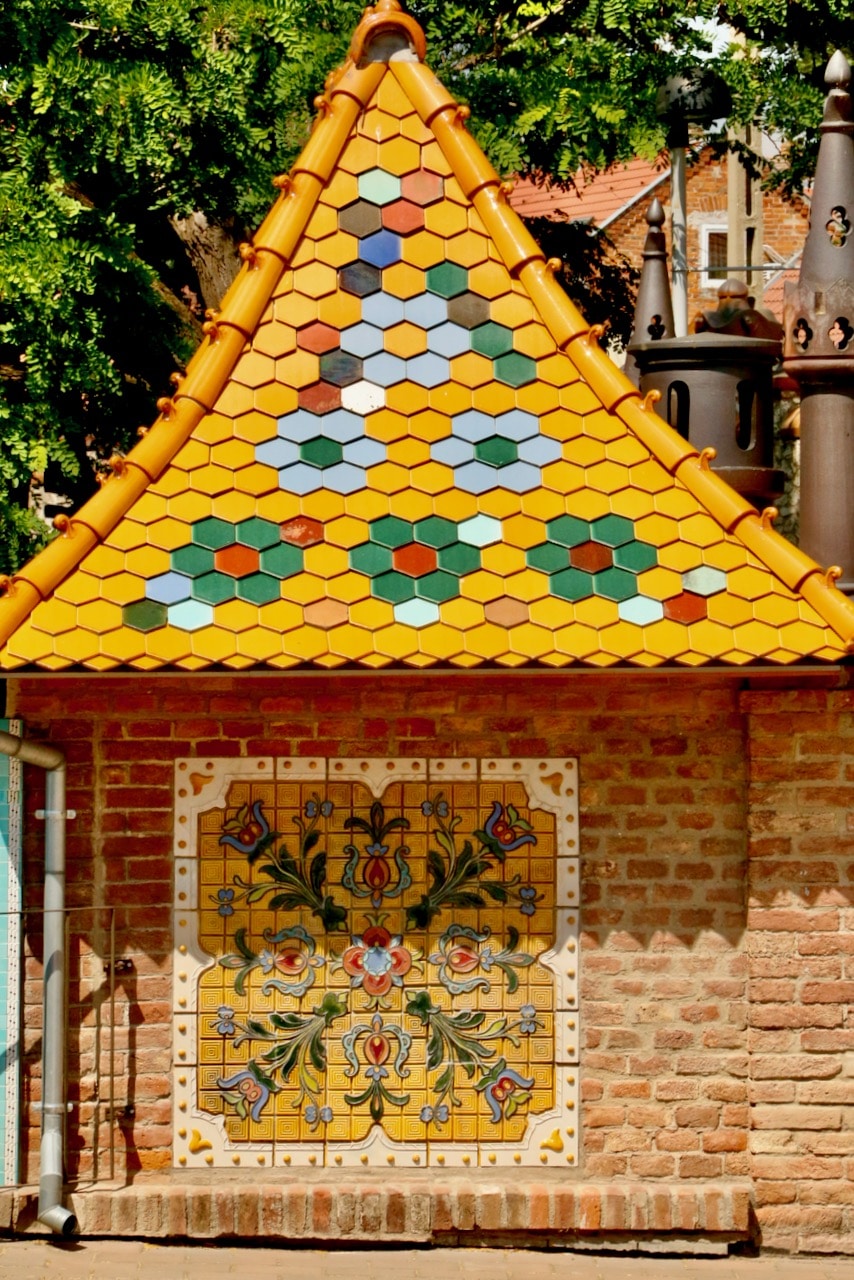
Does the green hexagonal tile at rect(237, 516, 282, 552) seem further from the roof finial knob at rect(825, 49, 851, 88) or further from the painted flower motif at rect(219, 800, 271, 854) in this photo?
the roof finial knob at rect(825, 49, 851, 88)

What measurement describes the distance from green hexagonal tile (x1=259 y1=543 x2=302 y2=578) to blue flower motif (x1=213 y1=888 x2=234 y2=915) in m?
1.25

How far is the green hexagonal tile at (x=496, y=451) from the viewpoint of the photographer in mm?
8352

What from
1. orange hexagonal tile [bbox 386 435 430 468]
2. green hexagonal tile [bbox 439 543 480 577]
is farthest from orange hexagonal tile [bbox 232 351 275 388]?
green hexagonal tile [bbox 439 543 480 577]

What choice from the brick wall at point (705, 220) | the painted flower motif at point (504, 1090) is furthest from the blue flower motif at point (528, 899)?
the brick wall at point (705, 220)

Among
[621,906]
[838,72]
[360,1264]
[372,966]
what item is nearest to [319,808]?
[372,966]

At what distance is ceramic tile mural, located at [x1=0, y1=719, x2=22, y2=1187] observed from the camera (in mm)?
8219

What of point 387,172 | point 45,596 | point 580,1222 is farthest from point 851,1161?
point 387,172

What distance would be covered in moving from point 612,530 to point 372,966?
193 centimetres

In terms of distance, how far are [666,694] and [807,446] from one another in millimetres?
1547

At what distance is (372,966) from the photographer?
27.0 feet

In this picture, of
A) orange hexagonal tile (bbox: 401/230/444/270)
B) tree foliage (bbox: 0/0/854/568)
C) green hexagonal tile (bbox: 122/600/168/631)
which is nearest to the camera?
green hexagonal tile (bbox: 122/600/168/631)

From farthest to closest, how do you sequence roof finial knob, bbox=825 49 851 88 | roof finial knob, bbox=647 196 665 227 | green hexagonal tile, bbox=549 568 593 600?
roof finial knob, bbox=647 196 665 227 → roof finial knob, bbox=825 49 851 88 → green hexagonal tile, bbox=549 568 593 600

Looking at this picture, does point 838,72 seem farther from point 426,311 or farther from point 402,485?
point 402,485

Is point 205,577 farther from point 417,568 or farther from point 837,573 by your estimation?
point 837,573
